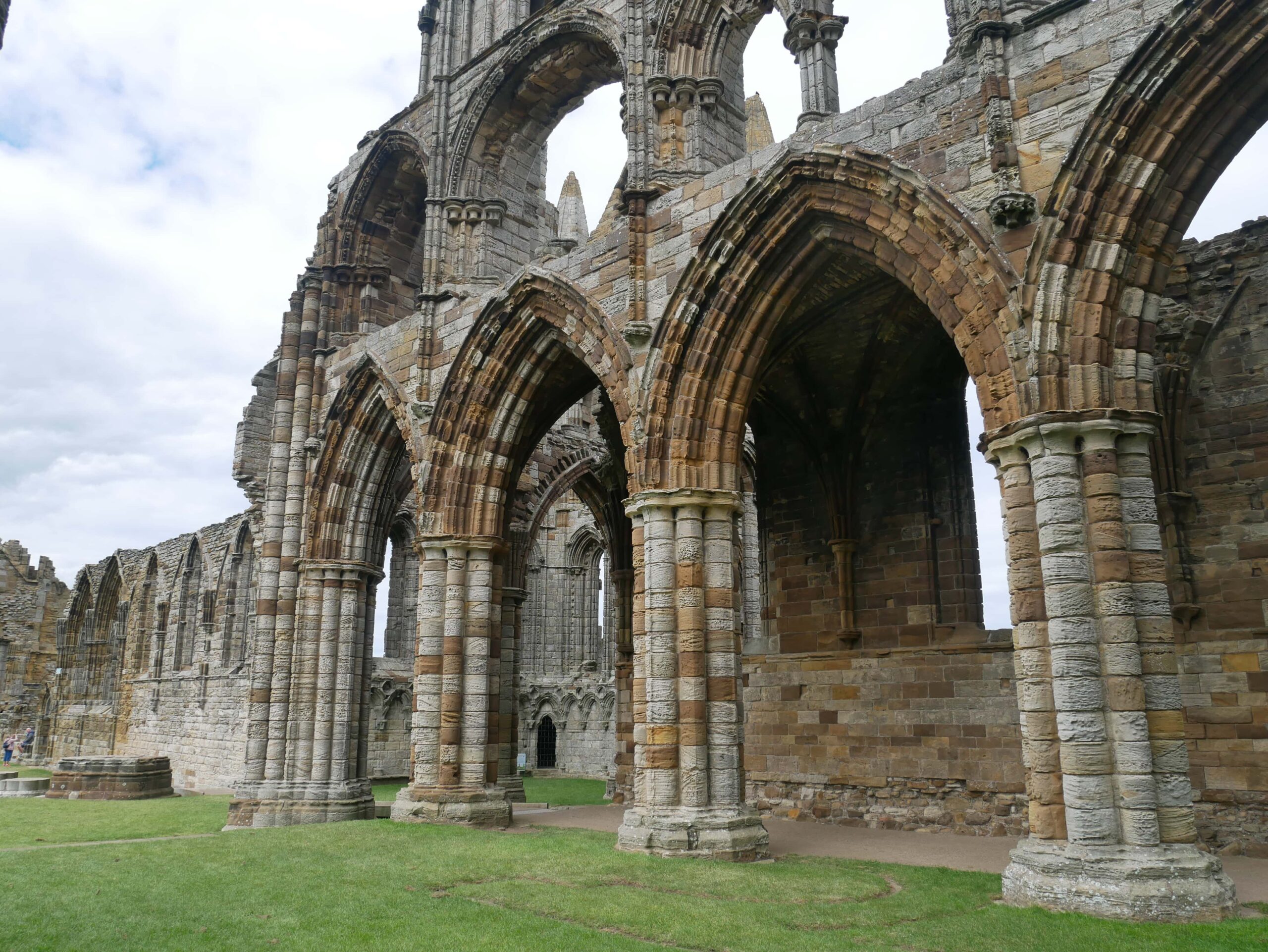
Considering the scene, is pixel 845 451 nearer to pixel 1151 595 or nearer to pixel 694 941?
pixel 1151 595

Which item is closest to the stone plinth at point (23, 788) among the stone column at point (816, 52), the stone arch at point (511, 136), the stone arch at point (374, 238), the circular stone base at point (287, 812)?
the circular stone base at point (287, 812)

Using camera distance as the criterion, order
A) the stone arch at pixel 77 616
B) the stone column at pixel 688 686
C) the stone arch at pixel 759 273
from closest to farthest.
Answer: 1. the stone arch at pixel 759 273
2. the stone column at pixel 688 686
3. the stone arch at pixel 77 616

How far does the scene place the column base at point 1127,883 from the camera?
594cm

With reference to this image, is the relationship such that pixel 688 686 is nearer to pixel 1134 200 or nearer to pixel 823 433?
pixel 1134 200

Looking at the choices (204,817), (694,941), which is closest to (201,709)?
(204,817)

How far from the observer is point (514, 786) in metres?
15.2

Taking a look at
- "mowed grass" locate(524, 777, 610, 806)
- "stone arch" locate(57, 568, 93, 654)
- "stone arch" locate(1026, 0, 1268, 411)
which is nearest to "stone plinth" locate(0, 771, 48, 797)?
"mowed grass" locate(524, 777, 610, 806)

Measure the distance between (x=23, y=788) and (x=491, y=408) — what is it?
507 inches

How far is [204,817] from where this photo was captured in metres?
14.0

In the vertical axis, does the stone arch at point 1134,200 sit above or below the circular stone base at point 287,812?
above

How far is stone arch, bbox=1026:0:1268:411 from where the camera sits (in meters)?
7.07

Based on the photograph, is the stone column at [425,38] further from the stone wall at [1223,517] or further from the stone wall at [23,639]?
the stone wall at [23,639]

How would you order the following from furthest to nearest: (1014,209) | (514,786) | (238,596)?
(238,596) → (514,786) → (1014,209)

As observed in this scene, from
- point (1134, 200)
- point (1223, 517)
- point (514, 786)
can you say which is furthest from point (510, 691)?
point (1134, 200)
